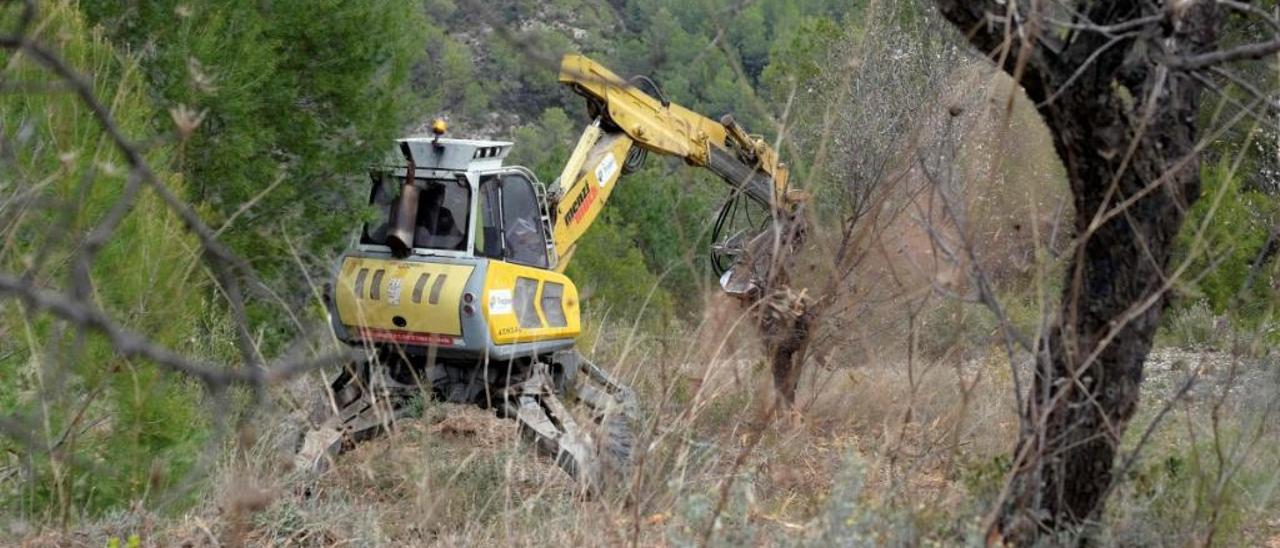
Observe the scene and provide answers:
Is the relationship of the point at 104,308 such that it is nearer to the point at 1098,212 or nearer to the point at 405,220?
the point at 405,220

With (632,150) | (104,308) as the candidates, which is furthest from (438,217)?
(104,308)

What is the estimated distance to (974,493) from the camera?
15.2ft

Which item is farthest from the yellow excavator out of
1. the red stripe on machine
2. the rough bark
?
the rough bark

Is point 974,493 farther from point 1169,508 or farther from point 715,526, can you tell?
point 715,526

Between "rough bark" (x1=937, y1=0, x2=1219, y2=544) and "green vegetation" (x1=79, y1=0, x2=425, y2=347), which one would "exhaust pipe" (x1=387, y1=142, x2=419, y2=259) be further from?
"rough bark" (x1=937, y1=0, x2=1219, y2=544)

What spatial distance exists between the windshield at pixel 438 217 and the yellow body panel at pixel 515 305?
1.14 feet

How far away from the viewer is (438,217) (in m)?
9.01

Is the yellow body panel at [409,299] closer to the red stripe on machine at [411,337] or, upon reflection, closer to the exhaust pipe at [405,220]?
the red stripe on machine at [411,337]

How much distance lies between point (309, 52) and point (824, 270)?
5252mm

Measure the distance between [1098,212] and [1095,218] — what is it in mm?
41

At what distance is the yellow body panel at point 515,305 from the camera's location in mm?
8625

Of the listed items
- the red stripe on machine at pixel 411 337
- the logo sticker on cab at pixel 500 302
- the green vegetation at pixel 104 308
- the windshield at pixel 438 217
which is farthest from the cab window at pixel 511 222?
the green vegetation at pixel 104 308

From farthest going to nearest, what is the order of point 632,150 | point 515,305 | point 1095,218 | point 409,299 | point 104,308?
1. point 632,150
2. point 515,305
3. point 409,299
4. point 104,308
5. point 1095,218

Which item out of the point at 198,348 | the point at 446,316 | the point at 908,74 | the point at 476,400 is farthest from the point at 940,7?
the point at 908,74
